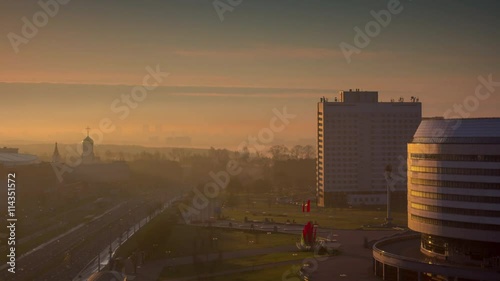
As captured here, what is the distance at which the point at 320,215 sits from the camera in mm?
145250

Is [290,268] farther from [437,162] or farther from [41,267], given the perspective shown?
[41,267]

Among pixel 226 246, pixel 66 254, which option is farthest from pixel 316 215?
pixel 66 254

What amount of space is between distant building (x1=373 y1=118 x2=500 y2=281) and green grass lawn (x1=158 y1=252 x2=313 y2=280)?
43.0 feet

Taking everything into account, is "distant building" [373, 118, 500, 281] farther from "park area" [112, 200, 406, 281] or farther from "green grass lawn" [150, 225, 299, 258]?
"green grass lawn" [150, 225, 299, 258]

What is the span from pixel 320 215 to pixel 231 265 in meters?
63.9

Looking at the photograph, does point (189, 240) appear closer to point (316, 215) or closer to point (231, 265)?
point (231, 265)

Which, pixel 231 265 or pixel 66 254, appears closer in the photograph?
pixel 231 265

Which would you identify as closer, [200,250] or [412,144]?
[412,144]

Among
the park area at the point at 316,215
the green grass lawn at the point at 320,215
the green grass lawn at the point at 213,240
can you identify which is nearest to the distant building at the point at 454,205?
the green grass lawn at the point at 213,240

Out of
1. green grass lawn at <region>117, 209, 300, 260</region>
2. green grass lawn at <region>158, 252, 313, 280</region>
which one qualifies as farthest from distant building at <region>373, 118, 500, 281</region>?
green grass lawn at <region>117, 209, 300, 260</region>

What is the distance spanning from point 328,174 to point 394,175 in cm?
1627

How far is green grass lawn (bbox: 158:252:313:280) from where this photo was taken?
78.8 m

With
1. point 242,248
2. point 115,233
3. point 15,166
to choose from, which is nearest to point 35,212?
point 115,233

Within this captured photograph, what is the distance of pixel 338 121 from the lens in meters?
176
